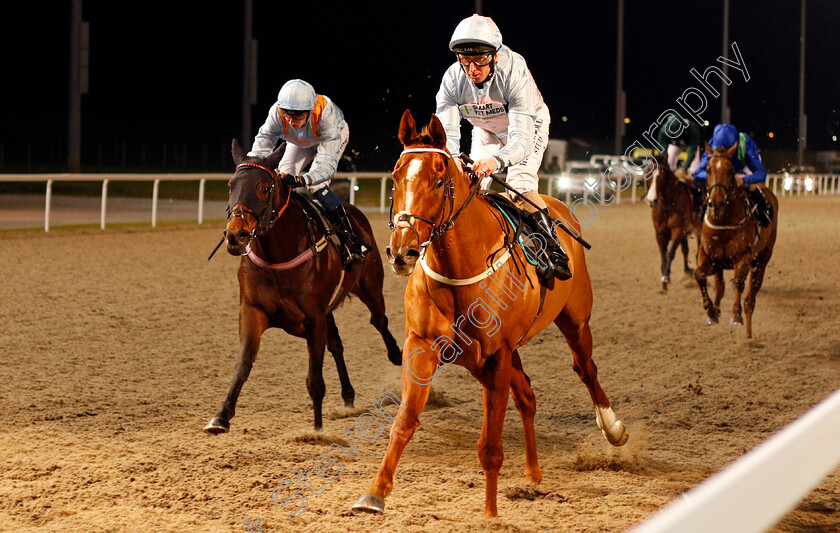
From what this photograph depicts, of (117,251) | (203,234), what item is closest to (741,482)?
(117,251)

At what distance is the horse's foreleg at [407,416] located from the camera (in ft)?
10.5

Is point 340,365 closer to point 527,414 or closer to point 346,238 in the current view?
point 346,238

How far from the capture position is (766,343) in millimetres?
7422

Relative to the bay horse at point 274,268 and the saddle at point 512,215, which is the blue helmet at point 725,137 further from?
the saddle at point 512,215

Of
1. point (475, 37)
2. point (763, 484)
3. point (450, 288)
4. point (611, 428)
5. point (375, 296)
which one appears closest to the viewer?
point (763, 484)

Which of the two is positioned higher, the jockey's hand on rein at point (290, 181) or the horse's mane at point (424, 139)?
the horse's mane at point (424, 139)

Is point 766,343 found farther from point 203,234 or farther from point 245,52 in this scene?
point 245,52

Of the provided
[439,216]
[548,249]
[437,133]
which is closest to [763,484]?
[439,216]

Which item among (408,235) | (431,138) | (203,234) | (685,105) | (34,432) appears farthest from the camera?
(203,234)

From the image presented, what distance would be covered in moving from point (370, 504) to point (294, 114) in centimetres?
271

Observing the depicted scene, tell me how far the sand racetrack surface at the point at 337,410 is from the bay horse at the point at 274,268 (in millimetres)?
447

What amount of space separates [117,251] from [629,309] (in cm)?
639

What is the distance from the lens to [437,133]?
129 inches

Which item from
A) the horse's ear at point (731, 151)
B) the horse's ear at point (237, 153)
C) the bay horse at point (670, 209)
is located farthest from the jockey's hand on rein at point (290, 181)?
the bay horse at point (670, 209)
